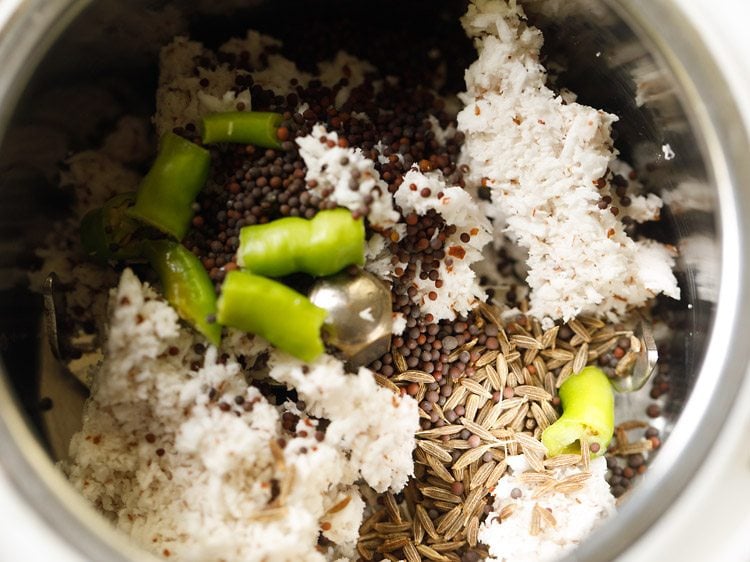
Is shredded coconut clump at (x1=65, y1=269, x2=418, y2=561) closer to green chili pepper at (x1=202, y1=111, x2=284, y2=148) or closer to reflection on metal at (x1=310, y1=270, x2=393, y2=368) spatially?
reflection on metal at (x1=310, y1=270, x2=393, y2=368)

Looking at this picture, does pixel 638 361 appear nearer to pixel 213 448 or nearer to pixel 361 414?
pixel 361 414

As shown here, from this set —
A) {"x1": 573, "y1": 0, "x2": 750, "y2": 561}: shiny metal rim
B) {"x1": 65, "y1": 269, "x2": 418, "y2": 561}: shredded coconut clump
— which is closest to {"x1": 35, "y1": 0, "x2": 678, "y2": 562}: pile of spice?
{"x1": 65, "y1": 269, "x2": 418, "y2": 561}: shredded coconut clump

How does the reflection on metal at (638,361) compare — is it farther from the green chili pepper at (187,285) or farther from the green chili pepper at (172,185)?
the green chili pepper at (172,185)

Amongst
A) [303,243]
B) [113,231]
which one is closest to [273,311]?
[303,243]

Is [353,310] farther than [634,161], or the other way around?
[634,161]

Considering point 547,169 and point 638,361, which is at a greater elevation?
point 547,169

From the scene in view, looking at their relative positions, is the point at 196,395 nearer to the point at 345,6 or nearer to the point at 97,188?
the point at 97,188
